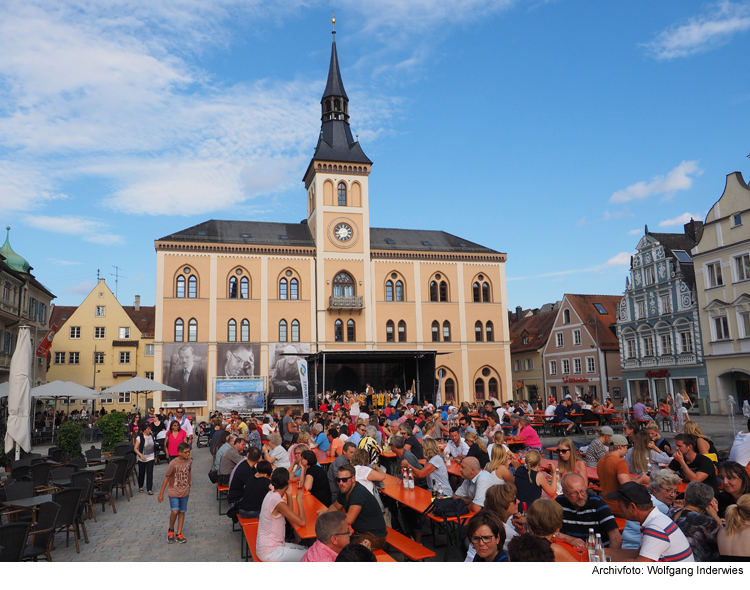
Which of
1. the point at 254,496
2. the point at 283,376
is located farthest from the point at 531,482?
the point at 283,376

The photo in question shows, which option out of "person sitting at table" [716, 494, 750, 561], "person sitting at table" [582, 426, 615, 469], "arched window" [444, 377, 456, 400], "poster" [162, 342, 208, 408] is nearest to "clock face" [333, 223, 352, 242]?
"poster" [162, 342, 208, 408]

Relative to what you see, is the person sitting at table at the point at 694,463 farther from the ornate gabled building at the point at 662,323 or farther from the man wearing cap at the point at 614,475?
the ornate gabled building at the point at 662,323

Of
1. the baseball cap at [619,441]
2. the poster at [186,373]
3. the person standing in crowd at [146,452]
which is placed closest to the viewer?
the baseball cap at [619,441]

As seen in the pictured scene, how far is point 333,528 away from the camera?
466 cm

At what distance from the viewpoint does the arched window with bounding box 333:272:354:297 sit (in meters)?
43.9

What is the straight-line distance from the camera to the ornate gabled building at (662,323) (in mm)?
36094

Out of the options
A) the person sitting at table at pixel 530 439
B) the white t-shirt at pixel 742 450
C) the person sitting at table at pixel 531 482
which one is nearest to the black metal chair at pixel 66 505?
the person sitting at table at pixel 531 482

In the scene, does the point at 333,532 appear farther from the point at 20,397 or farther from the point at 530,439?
the point at 20,397

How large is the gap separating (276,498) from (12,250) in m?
41.7

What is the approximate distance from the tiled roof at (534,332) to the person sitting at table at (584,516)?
47.7 m

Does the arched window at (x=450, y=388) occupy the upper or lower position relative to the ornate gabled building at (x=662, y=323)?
lower

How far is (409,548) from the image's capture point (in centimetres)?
642

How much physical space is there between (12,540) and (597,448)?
8207mm
